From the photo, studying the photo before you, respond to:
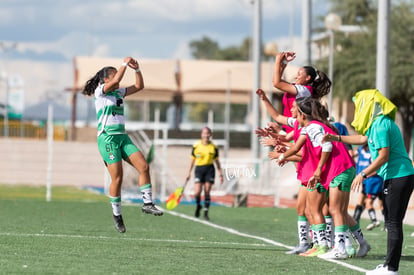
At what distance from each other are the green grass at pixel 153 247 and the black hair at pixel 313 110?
5.28 ft

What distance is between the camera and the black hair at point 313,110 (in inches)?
440

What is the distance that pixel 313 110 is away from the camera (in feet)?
36.6

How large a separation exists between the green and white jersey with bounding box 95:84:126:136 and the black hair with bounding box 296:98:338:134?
8.06ft

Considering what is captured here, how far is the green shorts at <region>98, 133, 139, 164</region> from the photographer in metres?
12.4

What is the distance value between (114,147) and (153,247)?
4.48 ft

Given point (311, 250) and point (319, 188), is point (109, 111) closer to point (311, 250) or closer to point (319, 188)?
point (319, 188)

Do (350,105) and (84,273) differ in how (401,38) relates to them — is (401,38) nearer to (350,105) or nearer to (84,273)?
(350,105)

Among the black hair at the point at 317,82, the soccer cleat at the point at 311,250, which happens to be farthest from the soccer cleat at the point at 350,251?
the black hair at the point at 317,82

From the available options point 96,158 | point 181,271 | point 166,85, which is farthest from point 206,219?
point 166,85

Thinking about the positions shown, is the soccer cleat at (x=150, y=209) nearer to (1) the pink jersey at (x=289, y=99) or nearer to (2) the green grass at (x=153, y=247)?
(2) the green grass at (x=153, y=247)

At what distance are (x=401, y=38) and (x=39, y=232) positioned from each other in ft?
112

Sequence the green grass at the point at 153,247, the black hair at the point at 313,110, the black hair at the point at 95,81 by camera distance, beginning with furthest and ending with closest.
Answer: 1. the black hair at the point at 95,81
2. the black hair at the point at 313,110
3. the green grass at the point at 153,247

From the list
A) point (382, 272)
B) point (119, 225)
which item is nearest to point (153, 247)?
point (119, 225)

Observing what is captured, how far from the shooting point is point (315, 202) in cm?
1162
